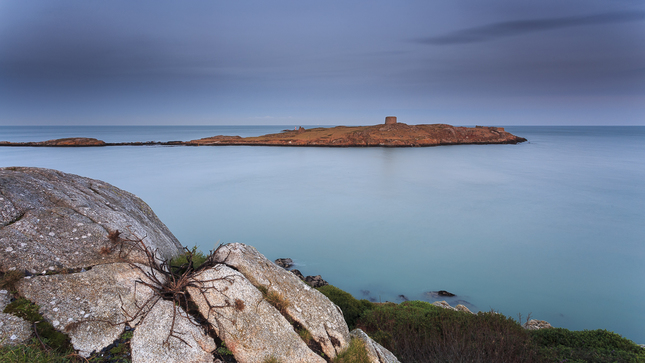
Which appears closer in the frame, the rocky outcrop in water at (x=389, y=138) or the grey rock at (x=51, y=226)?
the grey rock at (x=51, y=226)

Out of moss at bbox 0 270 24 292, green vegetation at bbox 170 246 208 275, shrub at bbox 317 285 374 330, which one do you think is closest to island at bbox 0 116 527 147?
shrub at bbox 317 285 374 330

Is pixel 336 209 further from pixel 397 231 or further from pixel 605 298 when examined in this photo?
pixel 605 298

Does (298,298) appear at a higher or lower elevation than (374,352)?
higher

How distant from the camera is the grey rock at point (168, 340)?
3.58m

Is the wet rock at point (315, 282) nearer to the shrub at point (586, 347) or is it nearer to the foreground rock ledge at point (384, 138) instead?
the shrub at point (586, 347)

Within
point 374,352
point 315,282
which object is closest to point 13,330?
point 374,352

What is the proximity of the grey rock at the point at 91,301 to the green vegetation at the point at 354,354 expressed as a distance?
2831 millimetres

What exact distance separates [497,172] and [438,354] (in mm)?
40872

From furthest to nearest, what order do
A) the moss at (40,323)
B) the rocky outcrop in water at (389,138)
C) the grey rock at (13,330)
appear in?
1. the rocky outcrop in water at (389,138)
2. the moss at (40,323)
3. the grey rock at (13,330)

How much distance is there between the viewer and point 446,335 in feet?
24.6

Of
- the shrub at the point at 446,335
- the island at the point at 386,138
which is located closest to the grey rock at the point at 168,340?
the shrub at the point at 446,335

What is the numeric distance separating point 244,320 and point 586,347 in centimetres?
834

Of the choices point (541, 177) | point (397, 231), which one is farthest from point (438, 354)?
point (541, 177)

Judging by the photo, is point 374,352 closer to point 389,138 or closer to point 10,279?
point 10,279
